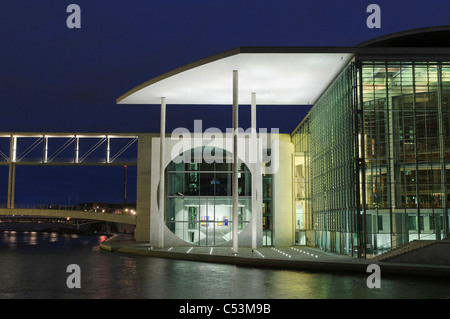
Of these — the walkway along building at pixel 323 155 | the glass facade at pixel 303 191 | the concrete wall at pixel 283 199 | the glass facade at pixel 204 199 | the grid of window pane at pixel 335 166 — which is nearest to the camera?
the walkway along building at pixel 323 155

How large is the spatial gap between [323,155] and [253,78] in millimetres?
6712

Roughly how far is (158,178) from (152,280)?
59.4 feet

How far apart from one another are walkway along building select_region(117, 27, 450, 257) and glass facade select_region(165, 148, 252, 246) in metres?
0.07

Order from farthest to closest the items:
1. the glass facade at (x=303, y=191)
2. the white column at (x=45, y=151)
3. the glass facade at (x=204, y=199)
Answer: the white column at (x=45, y=151) < the glass facade at (x=303, y=191) < the glass facade at (x=204, y=199)

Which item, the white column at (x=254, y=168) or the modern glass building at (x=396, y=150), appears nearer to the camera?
the modern glass building at (x=396, y=150)

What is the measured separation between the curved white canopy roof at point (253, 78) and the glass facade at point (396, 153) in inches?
92.2

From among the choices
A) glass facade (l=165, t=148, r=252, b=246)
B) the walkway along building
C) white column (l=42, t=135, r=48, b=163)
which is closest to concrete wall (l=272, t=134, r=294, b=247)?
the walkway along building

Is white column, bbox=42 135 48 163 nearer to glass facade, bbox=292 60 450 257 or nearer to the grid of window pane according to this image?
the grid of window pane

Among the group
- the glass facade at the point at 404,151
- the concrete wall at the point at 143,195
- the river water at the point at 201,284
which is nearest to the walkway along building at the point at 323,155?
the glass facade at the point at 404,151

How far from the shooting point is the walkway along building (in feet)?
83.7

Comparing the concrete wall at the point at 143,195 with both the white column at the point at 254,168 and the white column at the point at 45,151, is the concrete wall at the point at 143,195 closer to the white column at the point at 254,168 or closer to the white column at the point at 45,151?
the white column at the point at 45,151

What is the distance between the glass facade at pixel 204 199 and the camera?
114ft
